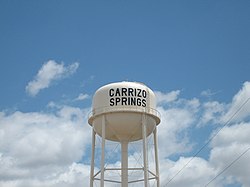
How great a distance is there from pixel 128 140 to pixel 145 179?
13.1 feet

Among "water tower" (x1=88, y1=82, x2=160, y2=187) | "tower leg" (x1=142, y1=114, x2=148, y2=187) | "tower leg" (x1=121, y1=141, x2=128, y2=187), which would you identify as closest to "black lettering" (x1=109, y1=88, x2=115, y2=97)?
"water tower" (x1=88, y1=82, x2=160, y2=187)

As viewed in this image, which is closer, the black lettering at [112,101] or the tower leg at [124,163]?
the black lettering at [112,101]

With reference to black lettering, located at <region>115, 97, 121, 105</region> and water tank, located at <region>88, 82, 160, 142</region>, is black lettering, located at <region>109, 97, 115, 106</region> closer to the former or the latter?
water tank, located at <region>88, 82, 160, 142</region>

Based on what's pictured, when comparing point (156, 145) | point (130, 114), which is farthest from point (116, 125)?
point (156, 145)

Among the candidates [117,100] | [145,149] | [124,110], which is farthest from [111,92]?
[145,149]

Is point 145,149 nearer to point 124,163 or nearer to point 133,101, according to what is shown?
point 124,163

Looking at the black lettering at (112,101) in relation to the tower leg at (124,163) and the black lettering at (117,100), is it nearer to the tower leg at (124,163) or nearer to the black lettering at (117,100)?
the black lettering at (117,100)

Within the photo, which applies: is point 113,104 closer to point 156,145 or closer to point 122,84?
point 122,84

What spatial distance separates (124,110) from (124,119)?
0.64 metres

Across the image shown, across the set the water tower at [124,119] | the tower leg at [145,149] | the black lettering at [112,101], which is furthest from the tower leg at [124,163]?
the black lettering at [112,101]

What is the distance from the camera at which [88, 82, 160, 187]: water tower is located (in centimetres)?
3105

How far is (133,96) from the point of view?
31.7 meters

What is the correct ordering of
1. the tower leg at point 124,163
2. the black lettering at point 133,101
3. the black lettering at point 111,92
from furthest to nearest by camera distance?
the tower leg at point 124,163 < the black lettering at point 111,92 < the black lettering at point 133,101

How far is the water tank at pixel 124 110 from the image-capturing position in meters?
31.2
